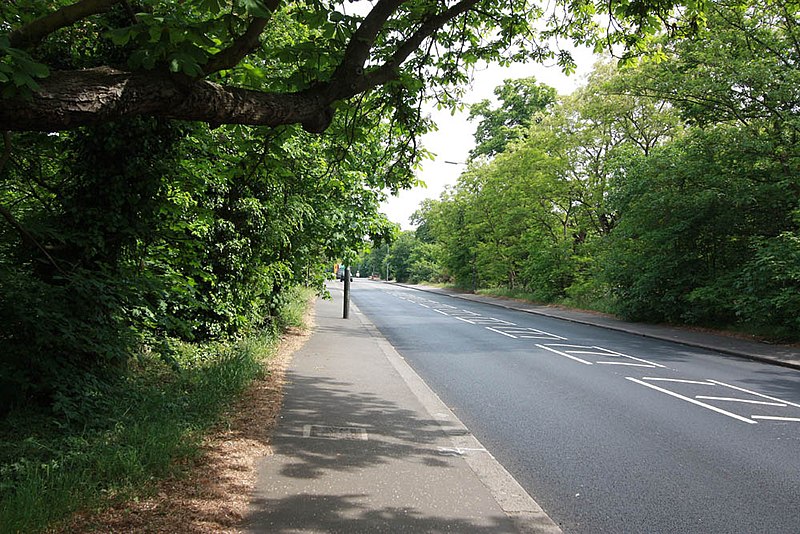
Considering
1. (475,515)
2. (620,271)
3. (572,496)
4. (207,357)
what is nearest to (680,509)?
(572,496)

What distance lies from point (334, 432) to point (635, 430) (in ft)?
11.6

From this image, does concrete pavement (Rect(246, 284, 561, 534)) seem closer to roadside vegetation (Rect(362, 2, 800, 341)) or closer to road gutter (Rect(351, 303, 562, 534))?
road gutter (Rect(351, 303, 562, 534))

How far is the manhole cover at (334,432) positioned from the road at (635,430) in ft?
4.57

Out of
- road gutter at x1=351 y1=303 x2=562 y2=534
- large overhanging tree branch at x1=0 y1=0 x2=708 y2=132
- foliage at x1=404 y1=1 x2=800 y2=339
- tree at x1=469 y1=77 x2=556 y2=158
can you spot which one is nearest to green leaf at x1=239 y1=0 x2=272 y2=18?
large overhanging tree branch at x1=0 y1=0 x2=708 y2=132

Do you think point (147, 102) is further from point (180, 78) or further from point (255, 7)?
point (255, 7)

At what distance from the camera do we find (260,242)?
9766 millimetres

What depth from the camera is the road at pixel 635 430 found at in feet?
13.4

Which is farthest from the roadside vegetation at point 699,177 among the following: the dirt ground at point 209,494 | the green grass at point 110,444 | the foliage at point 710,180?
the green grass at point 110,444

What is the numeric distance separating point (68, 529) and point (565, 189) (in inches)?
1138

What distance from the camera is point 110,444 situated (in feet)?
14.1

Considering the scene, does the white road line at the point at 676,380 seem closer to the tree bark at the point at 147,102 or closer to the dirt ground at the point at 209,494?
the dirt ground at the point at 209,494

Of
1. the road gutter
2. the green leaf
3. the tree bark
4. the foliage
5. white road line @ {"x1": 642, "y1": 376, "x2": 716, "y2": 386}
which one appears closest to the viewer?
the tree bark

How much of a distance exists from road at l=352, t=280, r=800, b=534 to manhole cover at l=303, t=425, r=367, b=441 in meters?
1.39

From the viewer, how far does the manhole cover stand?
5266mm
